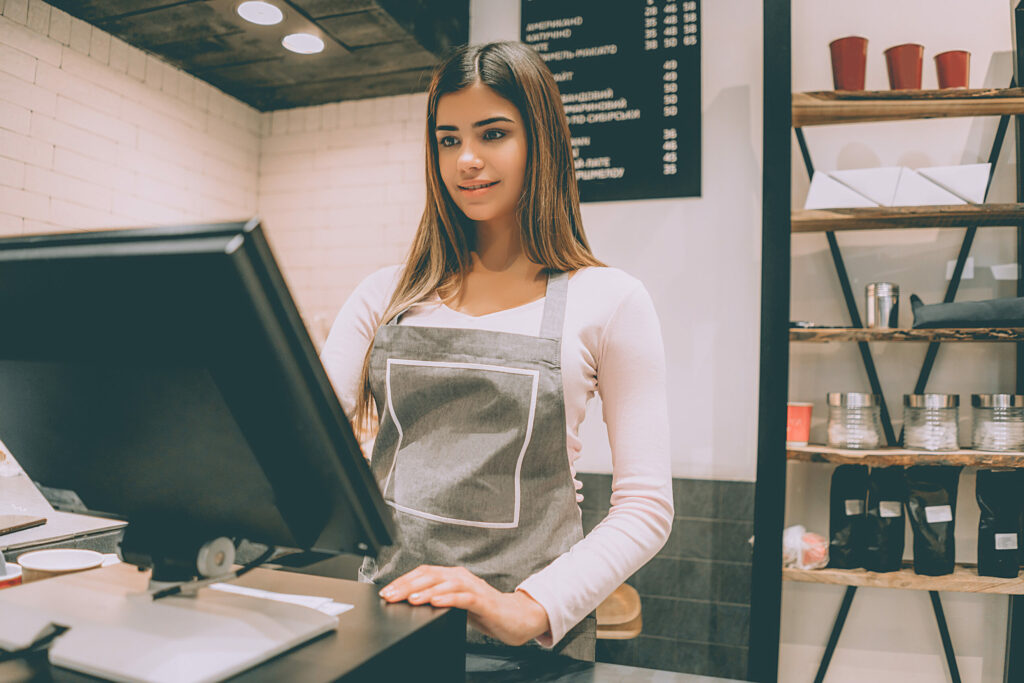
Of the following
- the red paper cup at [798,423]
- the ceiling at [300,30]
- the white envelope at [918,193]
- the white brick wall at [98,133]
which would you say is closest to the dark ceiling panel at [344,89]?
the ceiling at [300,30]

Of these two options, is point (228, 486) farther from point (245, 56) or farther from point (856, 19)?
point (245, 56)

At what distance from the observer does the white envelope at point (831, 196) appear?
219 cm

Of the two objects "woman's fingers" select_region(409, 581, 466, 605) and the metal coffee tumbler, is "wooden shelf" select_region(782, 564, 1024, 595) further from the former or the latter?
"woman's fingers" select_region(409, 581, 466, 605)

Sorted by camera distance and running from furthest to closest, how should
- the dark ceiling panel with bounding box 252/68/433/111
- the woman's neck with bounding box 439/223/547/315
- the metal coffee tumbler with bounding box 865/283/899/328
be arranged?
the dark ceiling panel with bounding box 252/68/433/111
the metal coffee tumbler with bounding box 865/283/899/328
the woman's neck with bounding box 439/223/547/315

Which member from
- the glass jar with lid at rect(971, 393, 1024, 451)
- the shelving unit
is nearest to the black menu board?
the shelving unit

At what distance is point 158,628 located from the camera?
52 cm

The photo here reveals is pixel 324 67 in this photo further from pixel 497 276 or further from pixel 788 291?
pixel 497 276

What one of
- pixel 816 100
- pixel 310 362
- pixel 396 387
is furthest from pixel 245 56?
pixel 310 362

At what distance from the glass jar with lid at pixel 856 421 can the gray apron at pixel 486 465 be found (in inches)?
58.2

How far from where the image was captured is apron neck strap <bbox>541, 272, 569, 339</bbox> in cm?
107

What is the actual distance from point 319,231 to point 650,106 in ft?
6.36

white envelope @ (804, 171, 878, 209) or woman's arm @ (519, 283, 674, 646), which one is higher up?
white envelope @ (804, 171, 878, 209)

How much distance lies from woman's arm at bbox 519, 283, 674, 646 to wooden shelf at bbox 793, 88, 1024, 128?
58.1 inches

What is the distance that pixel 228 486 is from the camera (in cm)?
52
